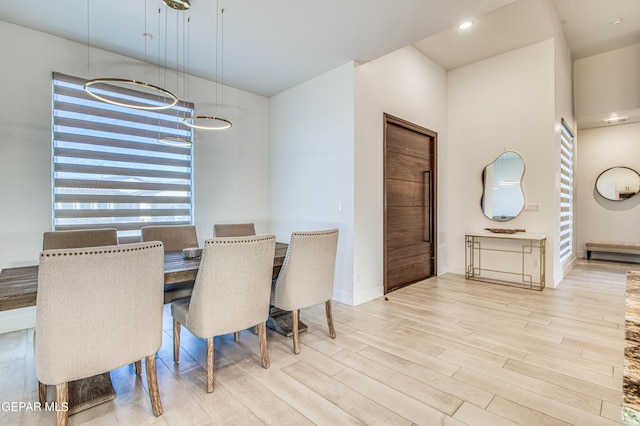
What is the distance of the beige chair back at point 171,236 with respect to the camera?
10.1 feet

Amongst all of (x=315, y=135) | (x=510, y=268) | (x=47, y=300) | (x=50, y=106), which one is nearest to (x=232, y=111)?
(x=315, y=135)

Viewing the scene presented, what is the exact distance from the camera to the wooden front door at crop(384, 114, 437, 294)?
13.7ft

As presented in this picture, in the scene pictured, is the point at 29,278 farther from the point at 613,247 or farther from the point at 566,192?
the point at 613,247

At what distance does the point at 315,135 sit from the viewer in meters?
4.14

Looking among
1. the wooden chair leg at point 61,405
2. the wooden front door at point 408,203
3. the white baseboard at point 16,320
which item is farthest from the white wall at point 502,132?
the white baseboard at point 16,320

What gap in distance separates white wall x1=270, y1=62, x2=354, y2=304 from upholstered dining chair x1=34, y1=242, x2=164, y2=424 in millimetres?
2405

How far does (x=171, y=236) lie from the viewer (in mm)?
3219

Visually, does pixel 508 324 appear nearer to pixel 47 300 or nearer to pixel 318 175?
pixel 318 175

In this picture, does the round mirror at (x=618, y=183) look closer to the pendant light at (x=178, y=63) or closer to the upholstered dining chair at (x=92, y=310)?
the pendant light at (x=178, y=63)

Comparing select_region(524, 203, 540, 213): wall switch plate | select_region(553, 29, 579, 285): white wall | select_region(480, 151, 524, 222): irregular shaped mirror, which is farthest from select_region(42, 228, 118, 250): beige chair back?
select_region(553, 29, 579, 285): white wall

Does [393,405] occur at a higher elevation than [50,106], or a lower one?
lower

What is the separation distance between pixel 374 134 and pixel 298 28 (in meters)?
1.51

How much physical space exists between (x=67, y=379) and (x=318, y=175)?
3158mm

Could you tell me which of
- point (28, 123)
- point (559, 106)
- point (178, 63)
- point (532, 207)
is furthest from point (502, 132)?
point (28, 123)
